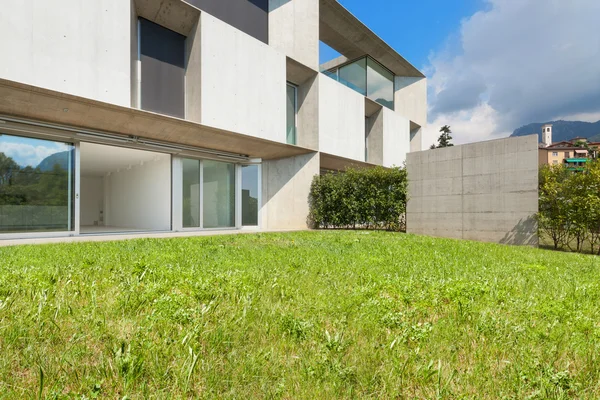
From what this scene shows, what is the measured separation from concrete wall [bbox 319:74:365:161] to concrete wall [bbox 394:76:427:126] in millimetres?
6396

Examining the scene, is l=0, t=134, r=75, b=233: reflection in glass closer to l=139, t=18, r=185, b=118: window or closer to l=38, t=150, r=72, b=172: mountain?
l=38, t=150, r=72, b=172: mountain

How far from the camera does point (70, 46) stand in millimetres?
8352

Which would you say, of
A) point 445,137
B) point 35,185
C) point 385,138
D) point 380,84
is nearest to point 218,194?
point 35,185

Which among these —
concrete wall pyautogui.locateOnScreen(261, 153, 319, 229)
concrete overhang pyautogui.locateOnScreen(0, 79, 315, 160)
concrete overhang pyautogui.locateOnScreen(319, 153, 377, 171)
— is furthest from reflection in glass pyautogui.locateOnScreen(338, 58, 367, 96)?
concrete overhang pyautogui.locateOnScreen(0, 79, 315, 160)

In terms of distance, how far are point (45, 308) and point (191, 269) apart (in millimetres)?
1646

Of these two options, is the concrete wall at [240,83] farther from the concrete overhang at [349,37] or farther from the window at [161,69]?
the concrete overhang at [349,37]

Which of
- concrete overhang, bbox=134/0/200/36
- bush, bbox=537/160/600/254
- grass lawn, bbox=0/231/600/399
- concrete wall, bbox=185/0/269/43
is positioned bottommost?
grass lawn, bbox=0/231/600/399

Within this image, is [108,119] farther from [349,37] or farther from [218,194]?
[349,37]

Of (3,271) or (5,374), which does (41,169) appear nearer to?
(3,271)

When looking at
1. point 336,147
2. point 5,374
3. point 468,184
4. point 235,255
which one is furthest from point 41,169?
point 468,184

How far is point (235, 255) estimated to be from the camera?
5.36 m

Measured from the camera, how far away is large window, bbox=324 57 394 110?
18531 millimetres

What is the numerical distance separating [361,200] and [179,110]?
8.51 meters

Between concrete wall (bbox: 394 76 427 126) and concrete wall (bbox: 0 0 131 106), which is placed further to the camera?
concrete wall (bbox: 394 76 427 126)
